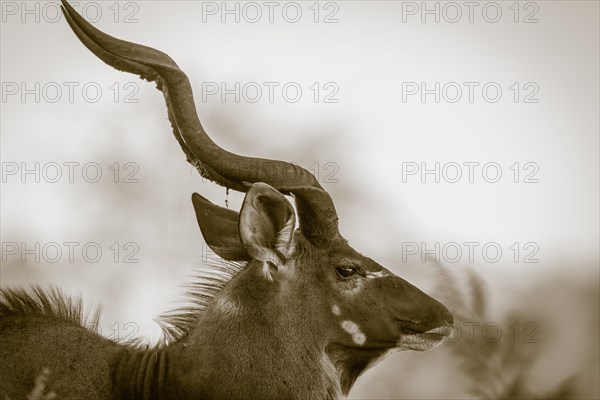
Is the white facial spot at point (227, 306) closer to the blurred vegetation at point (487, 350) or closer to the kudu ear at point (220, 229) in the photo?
the kudu ear at point (220, 229)

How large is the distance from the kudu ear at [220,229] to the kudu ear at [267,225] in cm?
41

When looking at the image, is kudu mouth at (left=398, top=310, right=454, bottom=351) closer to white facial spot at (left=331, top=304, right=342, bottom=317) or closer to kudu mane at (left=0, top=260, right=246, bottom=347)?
white facial spot at (left=331, top=304, right=342, bottom=317)

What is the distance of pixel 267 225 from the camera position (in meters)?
7.19

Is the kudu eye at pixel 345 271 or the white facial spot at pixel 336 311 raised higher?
the kudu eye at pixel 345 271

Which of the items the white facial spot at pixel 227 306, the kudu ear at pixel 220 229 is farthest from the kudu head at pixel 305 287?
the kudu ear at pixel 220 229

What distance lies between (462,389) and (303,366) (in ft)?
23.5

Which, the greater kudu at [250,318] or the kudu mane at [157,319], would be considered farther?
the kudu mane at [157,319]

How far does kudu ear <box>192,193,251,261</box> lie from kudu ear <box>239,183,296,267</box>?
0.41 meters

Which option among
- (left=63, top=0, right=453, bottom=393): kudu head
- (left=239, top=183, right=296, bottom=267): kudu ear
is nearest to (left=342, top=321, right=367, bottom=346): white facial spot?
(left=63, top=0, right=453, bottom=393): kudu head

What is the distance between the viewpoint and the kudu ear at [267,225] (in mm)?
6969

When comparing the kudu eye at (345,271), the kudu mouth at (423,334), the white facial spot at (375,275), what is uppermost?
the kudu eye at (345,271)

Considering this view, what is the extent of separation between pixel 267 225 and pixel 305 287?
56 centimetres

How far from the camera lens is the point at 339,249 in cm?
747

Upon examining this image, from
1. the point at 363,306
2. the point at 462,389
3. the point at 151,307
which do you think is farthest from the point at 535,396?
the point at 363,306
